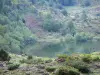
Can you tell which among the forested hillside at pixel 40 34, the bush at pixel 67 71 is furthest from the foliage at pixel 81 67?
the forested hillside at pixel 40 34

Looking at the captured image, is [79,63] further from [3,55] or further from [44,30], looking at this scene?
[44,30]

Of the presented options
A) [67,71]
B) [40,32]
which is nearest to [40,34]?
[40,32]

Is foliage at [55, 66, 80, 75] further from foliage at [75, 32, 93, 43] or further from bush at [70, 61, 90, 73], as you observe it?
foliage at [75, 32, 93, 43]

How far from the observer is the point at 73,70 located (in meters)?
19.5

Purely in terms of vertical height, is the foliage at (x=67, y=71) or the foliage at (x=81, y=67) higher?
the foliage at (x=67, y=71)

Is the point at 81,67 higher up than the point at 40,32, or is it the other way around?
the point at 81,67

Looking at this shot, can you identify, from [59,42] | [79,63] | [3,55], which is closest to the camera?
[79,63]

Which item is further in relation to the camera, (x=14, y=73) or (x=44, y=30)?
(x=44, y=30)

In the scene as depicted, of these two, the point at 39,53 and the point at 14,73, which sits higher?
the point at 14,73

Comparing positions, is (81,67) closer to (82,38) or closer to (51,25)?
(82,38)

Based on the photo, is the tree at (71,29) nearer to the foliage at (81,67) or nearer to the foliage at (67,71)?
the foliage at (81,67)

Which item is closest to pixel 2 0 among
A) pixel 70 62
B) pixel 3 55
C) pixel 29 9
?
pixel 29 9

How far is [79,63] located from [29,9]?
534 ft

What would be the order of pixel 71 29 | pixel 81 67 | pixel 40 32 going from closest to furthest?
pixel 81 67 → pixel 71 29 → pixel 40 32
